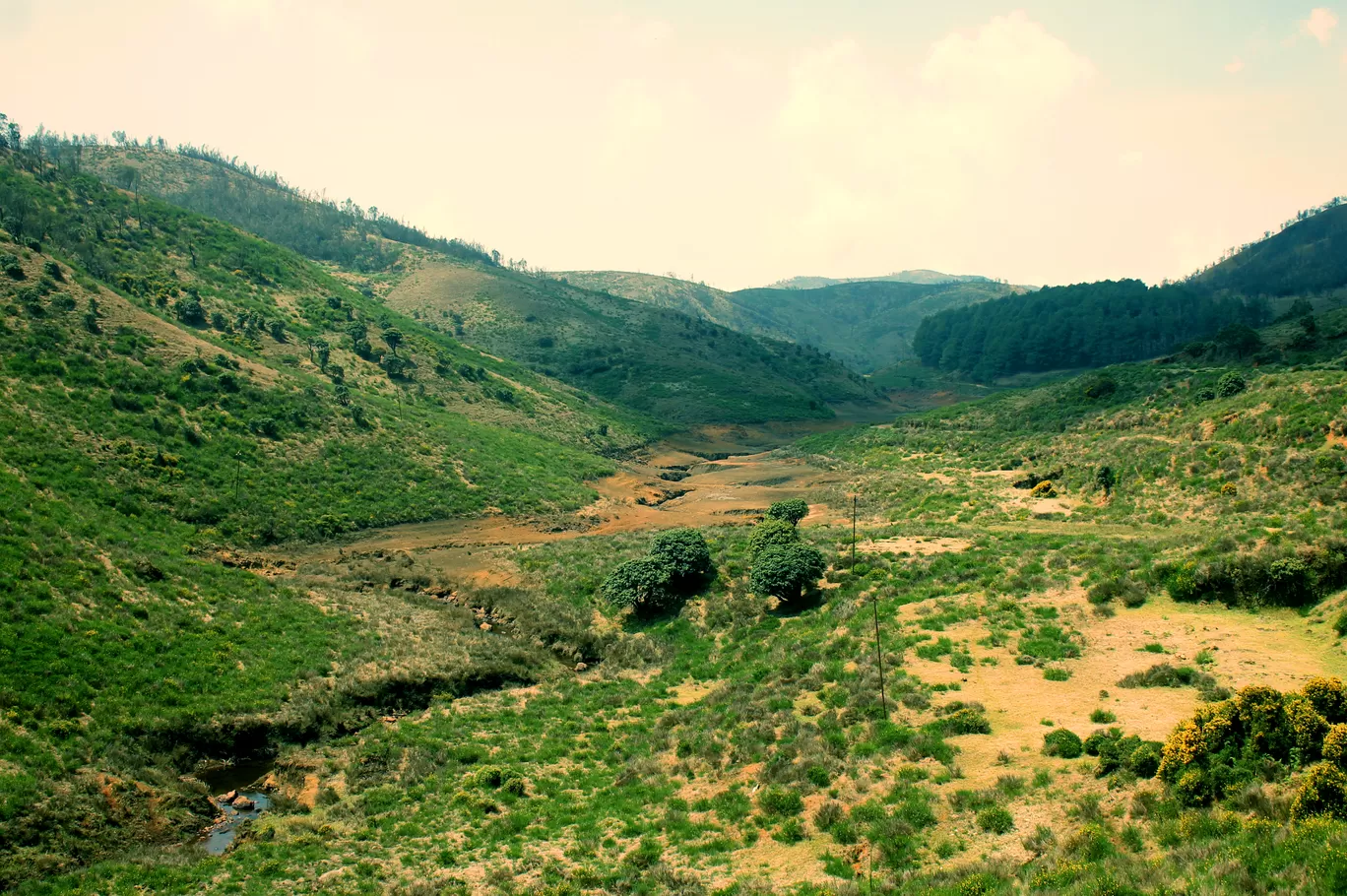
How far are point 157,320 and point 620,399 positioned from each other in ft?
226

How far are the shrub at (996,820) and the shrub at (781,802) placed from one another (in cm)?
434

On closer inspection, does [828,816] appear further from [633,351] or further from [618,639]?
[633,351]

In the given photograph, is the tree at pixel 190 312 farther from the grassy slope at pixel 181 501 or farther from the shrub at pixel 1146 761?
the shrub at pixel 1146 761

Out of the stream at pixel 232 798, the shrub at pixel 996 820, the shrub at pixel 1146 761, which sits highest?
the shrub at pixel 1146 761

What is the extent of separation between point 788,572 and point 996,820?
61.3 feet

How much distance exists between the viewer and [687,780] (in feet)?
69.4

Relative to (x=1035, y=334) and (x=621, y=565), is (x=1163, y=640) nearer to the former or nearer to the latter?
(x=621, y=565)

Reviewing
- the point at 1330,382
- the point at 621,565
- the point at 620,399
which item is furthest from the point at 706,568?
the point at 620,399

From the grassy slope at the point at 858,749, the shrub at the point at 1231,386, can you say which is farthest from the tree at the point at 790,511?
the shrub at the point at 1231,386

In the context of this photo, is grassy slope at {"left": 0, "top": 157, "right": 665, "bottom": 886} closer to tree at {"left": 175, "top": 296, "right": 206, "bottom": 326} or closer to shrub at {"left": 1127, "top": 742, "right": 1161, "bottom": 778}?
tree at {"left": 175, "top": 296, "right": 206, "bottom": 326}

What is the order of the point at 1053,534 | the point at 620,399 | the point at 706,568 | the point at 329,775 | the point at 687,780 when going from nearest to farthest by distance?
the point at 687,780 → the point at 329,775 → the point at 1053,534 → the point at 706,568 → the point at 620,399

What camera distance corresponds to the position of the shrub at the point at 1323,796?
1130 centimetres

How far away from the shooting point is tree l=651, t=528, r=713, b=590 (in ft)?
124

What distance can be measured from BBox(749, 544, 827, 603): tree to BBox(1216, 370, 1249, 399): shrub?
36809mm
